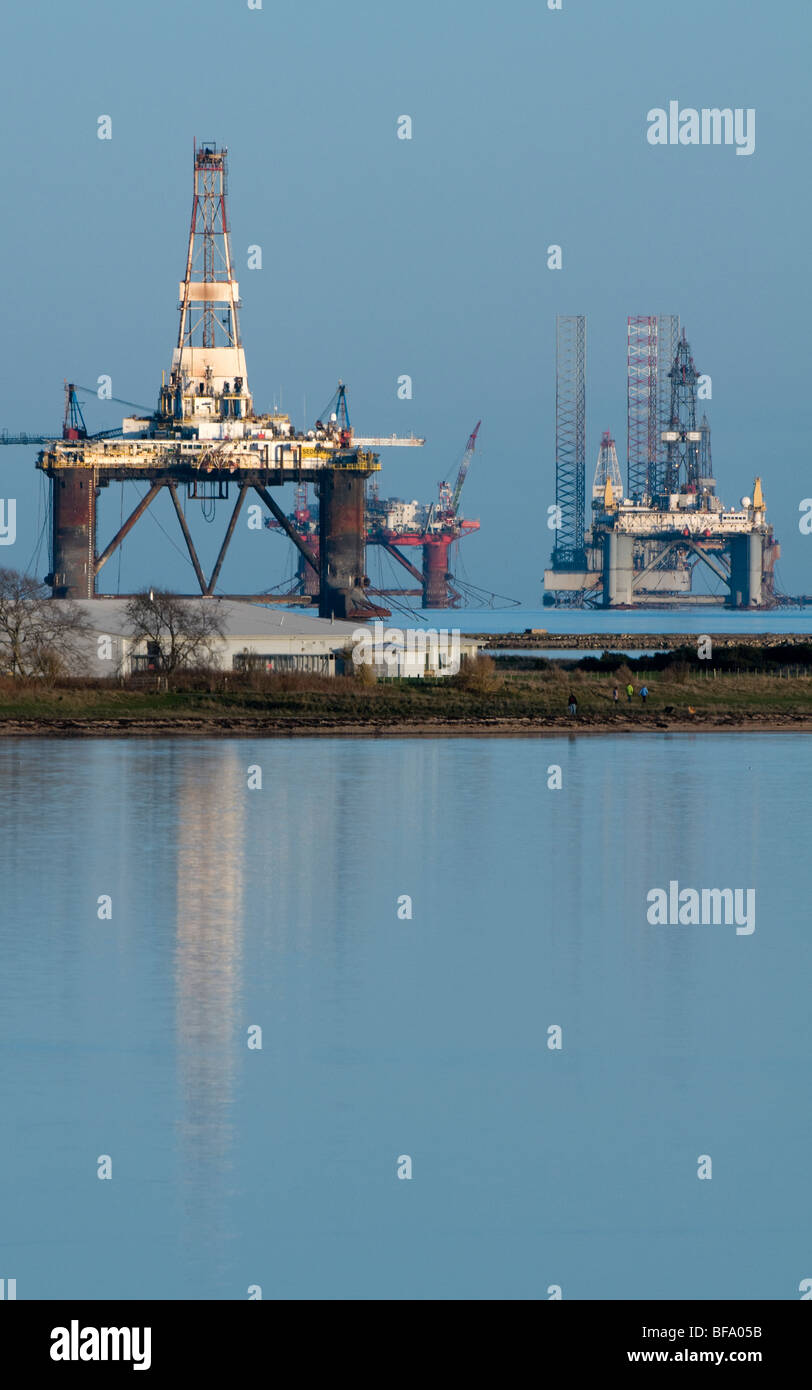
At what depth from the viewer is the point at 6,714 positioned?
49000 millimetres

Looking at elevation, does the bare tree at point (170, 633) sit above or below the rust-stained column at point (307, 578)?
below

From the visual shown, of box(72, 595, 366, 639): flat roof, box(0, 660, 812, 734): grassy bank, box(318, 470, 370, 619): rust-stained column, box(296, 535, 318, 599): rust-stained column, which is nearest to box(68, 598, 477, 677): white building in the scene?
box(72, 595, 366, 639): flat roof

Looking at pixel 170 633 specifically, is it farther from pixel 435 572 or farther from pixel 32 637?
pixel 435 572

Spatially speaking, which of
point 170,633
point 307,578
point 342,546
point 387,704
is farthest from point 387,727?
point 307,578

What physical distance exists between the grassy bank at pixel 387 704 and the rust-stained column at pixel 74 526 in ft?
169

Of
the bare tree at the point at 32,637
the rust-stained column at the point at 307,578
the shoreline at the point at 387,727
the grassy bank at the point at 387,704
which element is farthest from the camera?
the rust-stained column at the point at 307,578

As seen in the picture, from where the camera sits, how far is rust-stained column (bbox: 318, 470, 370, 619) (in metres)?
105

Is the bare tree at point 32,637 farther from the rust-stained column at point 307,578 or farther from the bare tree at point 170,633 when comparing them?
the rust-stained column at point 307,578

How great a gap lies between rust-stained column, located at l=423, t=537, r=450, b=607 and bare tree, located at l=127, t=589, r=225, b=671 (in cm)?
13449

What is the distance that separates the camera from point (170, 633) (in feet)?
197

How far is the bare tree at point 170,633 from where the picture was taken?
59.4 metres

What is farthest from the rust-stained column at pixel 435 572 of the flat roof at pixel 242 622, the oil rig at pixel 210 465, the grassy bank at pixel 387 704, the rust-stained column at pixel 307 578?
the grassy bank at pixel 387 704

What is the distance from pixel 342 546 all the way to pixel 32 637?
4937 cm
